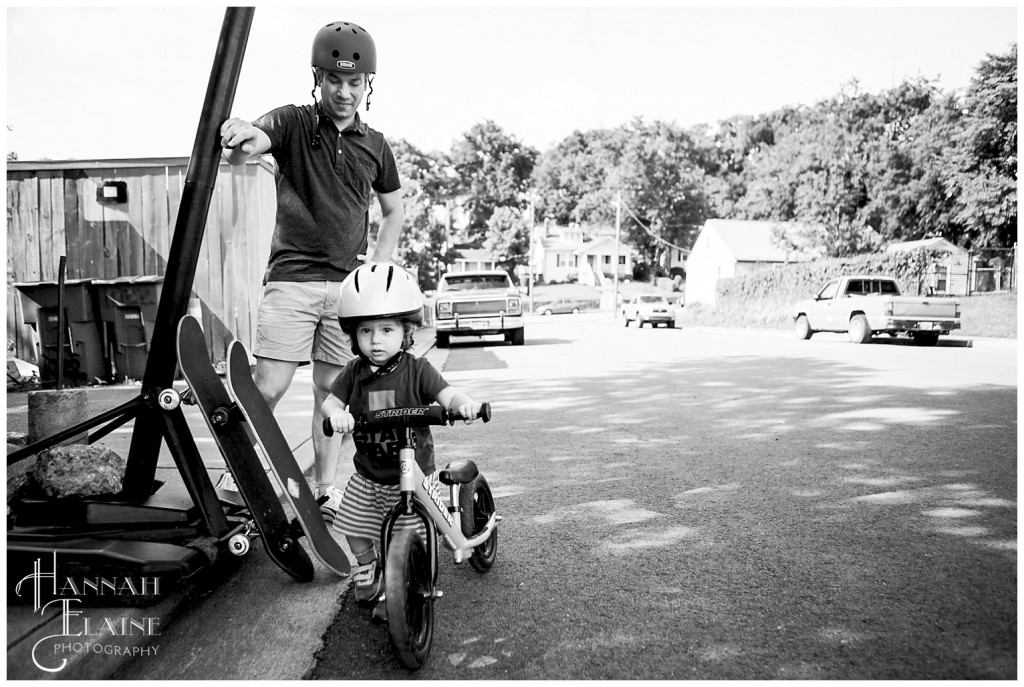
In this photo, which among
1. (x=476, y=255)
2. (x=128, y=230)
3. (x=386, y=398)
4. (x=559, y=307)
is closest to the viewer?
(x=386, y=398)

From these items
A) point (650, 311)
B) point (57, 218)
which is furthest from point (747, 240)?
point (57, 218)

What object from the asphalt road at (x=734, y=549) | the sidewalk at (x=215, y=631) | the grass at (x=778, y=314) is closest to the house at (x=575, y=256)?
the grass at (x=778, y=314)

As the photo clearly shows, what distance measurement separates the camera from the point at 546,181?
72.4m

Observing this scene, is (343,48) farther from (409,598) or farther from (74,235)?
(74,235)

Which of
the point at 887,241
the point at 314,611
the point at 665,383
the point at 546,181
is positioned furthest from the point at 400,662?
the point at 546,181

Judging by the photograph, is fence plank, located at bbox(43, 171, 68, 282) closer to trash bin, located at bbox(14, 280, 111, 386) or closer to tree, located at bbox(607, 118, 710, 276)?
trash bin, located at bbox(14, 280, 111, 386)

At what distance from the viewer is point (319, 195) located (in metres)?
3.56

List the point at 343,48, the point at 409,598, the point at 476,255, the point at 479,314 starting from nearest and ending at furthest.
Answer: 1. the point at 409,598
2. the point at 343,48
3. the point at 479,314
4. the point at 476,255

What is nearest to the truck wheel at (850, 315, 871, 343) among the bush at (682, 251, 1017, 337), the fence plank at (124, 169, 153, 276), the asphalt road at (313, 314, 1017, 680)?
the bush at (682, 251, 1017, 337)

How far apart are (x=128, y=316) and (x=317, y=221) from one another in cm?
650

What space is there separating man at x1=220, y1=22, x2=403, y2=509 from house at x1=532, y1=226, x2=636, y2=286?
83723 mm

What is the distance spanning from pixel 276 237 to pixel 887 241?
39.7 metres

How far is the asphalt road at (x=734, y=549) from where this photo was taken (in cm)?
240

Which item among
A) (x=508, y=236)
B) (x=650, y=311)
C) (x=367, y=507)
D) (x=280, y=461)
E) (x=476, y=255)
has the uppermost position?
(x=508, y=236)
